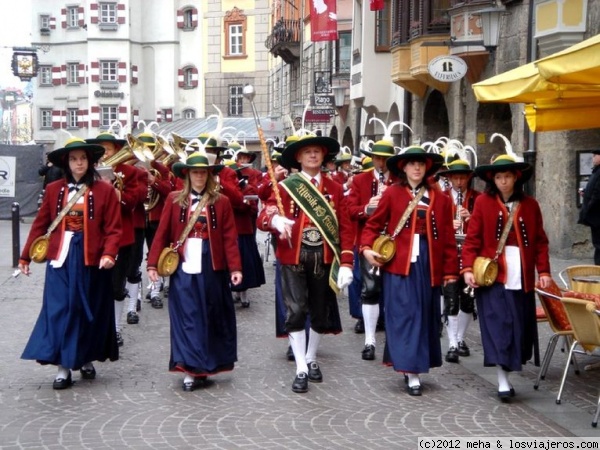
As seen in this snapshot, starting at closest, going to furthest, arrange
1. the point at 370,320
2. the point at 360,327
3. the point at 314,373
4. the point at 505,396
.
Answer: the point at 505,396, the point at 314,373, the point at 370,320, the point at 360,327

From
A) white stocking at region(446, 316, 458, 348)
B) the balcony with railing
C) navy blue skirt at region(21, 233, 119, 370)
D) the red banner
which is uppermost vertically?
the balcony with railing

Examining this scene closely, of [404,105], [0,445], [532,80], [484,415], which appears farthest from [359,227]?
[404,105]

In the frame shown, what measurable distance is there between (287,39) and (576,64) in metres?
40.7

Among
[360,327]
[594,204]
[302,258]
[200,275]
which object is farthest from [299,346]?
[594,204]

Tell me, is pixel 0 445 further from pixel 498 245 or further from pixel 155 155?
pixel 155 155

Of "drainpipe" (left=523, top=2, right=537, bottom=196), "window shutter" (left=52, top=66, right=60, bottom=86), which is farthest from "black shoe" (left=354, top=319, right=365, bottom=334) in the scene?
"window shutter" (left=52, top=66, right=60, bottom=86)

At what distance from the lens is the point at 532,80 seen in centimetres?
979

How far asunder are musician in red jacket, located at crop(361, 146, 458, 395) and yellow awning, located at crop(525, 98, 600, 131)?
2.79m

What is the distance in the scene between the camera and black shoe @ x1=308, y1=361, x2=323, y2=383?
362 inches

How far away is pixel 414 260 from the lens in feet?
28.7

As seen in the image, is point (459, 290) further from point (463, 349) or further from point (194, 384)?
point (194, 384)

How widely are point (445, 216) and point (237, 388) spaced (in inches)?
81.1

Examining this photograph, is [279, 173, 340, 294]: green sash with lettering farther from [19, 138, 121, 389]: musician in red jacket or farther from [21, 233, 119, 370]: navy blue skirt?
[21, 233, 119, 370]: navy blue skirt

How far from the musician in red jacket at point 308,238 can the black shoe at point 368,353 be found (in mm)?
1228
